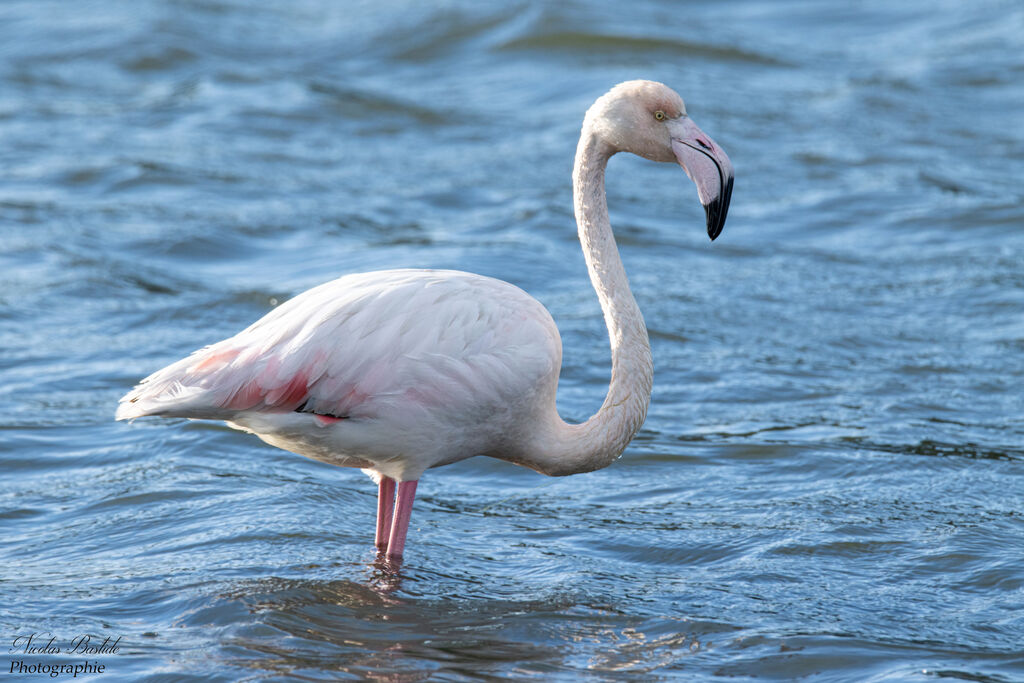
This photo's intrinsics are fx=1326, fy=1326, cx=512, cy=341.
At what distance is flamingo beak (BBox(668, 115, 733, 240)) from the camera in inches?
211

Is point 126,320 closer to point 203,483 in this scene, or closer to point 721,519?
point 203,483

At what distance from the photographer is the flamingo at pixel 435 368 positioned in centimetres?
530

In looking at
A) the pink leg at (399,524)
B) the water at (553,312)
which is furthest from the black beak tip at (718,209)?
the pink leg at (399,524)

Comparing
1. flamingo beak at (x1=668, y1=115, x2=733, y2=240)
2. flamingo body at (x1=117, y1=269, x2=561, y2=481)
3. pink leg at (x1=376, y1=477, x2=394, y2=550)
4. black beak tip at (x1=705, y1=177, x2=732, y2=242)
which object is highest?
flamingo beak at (x1=668, y1=115, x2=733, y2=240)

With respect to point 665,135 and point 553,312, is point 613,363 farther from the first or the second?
point 553,312

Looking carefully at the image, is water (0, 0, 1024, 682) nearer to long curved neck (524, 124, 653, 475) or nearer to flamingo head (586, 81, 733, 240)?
long curved neck (524, 124, 653, 475)

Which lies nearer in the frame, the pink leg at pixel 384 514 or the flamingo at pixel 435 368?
the flamingo at pixel 435 368

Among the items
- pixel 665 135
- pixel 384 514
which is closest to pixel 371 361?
pixel 384 514

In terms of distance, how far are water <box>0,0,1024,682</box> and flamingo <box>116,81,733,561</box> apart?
72cm

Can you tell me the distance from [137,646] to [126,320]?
4.54 m

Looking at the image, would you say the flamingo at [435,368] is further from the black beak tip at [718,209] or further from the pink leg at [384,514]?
the pink leg at [384,514]

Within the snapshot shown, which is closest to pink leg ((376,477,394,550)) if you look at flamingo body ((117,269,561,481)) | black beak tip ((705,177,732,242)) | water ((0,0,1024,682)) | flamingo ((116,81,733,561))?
water ((0,0,1024,682))

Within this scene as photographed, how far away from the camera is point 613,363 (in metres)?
5.60

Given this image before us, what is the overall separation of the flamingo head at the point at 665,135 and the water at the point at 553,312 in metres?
1.74
